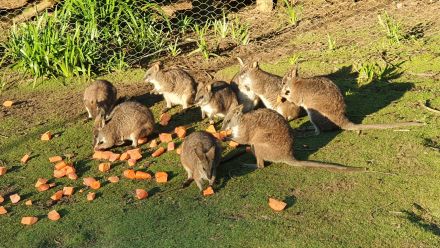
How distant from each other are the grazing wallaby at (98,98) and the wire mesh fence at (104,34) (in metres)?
1.41

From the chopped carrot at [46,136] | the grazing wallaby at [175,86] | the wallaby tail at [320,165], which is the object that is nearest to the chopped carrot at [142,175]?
the wallaby tail at [320,165]

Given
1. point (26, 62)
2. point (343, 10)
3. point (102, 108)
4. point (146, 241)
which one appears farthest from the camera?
point (343, 10)

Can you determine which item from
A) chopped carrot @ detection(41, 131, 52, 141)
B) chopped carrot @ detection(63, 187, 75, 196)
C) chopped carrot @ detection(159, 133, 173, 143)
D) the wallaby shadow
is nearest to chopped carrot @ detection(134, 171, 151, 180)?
chopped carrot @ detection(63, 187, 75, 196)

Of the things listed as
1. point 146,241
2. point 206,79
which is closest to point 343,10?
point 206,79

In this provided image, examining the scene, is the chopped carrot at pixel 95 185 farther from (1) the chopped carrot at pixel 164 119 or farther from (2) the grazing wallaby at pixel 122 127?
(1) the chopped carrot at pixel 164 119

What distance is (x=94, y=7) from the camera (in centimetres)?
1006

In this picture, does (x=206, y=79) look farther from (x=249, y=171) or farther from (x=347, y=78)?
A: (x=249, y=171)

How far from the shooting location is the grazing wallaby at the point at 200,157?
6.04 meters

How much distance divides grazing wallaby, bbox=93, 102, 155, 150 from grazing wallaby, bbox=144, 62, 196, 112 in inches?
43.4

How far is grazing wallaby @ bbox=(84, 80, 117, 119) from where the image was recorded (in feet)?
26.5

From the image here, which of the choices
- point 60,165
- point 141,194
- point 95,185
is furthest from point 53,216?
point 60,165

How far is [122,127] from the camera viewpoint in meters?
7.30

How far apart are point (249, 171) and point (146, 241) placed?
4.94ft

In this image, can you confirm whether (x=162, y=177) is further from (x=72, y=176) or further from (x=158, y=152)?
(x=72, y=176)
